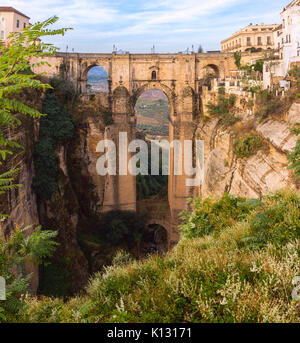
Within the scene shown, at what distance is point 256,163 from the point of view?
14.2m

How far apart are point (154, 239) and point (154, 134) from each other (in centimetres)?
2121

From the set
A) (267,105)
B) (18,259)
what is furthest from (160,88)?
(18,259)

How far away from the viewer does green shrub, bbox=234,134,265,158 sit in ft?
47.6

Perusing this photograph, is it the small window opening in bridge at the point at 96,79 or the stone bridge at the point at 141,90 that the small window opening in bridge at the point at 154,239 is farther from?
the small window opening in bridge at the point at 96,79

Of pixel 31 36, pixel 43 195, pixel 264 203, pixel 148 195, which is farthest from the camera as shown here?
pixel 148 195

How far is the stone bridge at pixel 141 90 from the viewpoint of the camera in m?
24.7

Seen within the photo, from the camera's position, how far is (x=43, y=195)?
59.4ft

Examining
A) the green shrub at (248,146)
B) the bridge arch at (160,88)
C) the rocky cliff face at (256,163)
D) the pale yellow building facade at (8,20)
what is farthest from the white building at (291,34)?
the pale yellow building facade at (8,20)

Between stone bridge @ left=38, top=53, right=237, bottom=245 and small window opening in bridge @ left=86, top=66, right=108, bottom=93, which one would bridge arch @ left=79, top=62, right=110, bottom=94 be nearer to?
stone bridge @ left=38, top=53, right=237, bottom=245

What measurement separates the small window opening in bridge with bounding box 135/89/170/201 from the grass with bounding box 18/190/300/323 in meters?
21.4

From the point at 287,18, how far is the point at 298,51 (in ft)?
20.1

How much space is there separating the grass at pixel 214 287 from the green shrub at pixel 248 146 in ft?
28.7
